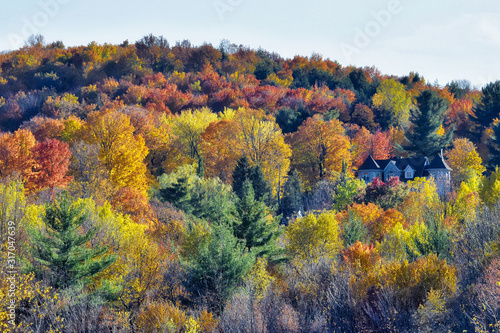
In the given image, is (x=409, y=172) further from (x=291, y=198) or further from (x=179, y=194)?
(x=179, y=194)

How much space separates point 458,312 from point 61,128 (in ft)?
159

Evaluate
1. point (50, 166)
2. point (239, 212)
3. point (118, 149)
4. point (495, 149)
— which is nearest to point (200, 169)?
point (118, 149)

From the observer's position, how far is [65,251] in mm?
24500

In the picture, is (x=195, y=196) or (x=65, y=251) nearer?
(x=65, y=251)

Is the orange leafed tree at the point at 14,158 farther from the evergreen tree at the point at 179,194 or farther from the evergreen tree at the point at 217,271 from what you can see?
the evergreen tree at the point at 217,271

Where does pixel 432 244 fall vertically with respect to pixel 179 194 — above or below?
below

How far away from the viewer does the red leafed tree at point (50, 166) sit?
148 ft

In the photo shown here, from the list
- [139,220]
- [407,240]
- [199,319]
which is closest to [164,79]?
[139,220]

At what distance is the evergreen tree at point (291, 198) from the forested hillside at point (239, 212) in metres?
0.20

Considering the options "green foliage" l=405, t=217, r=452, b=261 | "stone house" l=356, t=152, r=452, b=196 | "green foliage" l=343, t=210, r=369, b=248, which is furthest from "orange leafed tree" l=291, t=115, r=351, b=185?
"green foliage" l=405, t=217, r=452, b=261

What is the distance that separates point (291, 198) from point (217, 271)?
86.9 feet

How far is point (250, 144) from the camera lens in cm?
5875

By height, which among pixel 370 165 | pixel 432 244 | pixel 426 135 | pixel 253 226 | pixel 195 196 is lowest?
pixel 432 244

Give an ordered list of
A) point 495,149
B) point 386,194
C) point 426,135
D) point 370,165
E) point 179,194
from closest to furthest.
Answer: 1. point 179,194
2. point 386,194
3. point 495,149
4. point 370,165
5. point 426,135
